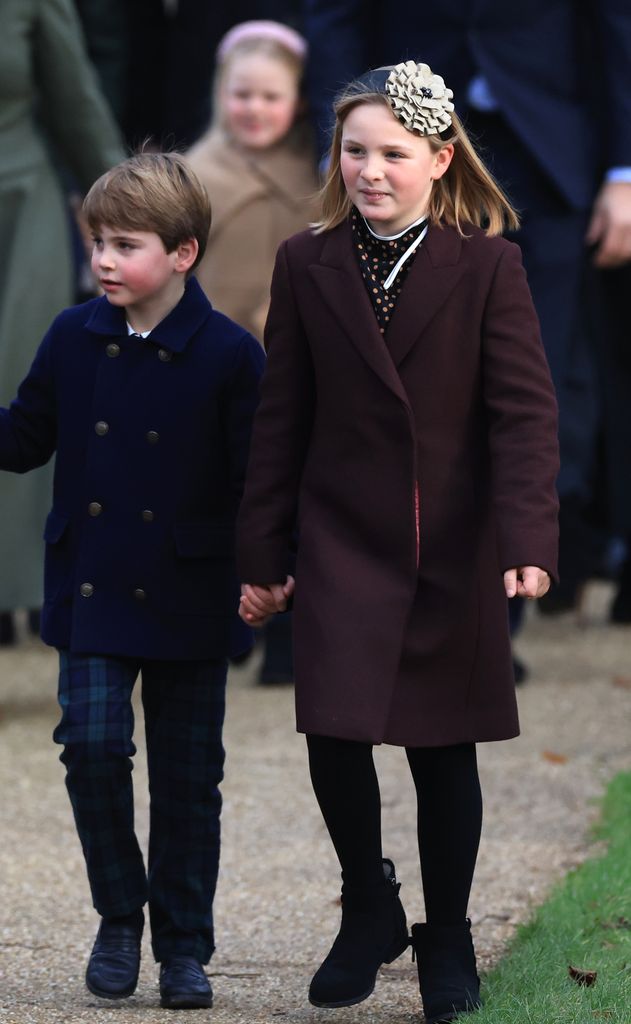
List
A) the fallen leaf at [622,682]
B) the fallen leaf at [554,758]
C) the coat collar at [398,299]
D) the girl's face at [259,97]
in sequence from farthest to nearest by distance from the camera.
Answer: the fallen leaf at [622,682], the girl's face at [259,97], the fallen leaf at [554,758], the coat collar at [398,299]

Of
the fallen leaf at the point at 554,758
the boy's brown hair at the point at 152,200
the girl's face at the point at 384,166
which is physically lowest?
the fallen leaf at the point at 554,758

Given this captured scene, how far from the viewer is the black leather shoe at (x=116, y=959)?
341 centimetres

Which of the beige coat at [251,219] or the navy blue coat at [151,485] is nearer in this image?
the navy blue coat at [151,485]

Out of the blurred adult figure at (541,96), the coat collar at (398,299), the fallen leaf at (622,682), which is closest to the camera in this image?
the coat collar at (398,299)

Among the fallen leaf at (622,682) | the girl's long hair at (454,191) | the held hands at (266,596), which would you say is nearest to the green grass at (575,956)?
the held hands at (266,596)

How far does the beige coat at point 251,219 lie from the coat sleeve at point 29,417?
8.60ft

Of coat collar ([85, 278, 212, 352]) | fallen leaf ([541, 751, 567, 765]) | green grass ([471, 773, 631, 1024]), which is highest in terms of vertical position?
coat collar ([85, 278, 212, 352])

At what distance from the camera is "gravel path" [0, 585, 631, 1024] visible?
3533 mm

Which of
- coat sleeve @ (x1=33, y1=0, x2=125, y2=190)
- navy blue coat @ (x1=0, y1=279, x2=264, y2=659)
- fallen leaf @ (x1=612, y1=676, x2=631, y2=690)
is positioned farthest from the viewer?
fallen leaf @ (x1=612, y1=676, x2=631, y2=690)

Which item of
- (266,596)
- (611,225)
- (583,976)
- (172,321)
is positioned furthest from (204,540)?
(611,225)

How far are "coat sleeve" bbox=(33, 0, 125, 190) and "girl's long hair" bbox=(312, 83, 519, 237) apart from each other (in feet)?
7.75

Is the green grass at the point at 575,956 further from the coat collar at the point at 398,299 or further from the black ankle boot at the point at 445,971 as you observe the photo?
the coat collar at the point at 398,299

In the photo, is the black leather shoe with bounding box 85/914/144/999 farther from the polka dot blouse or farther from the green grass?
the polka dot blouse

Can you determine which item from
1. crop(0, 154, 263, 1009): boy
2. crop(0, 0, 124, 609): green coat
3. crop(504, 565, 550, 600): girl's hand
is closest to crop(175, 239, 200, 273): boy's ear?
crop(0, 154, 263, 1009): boy
